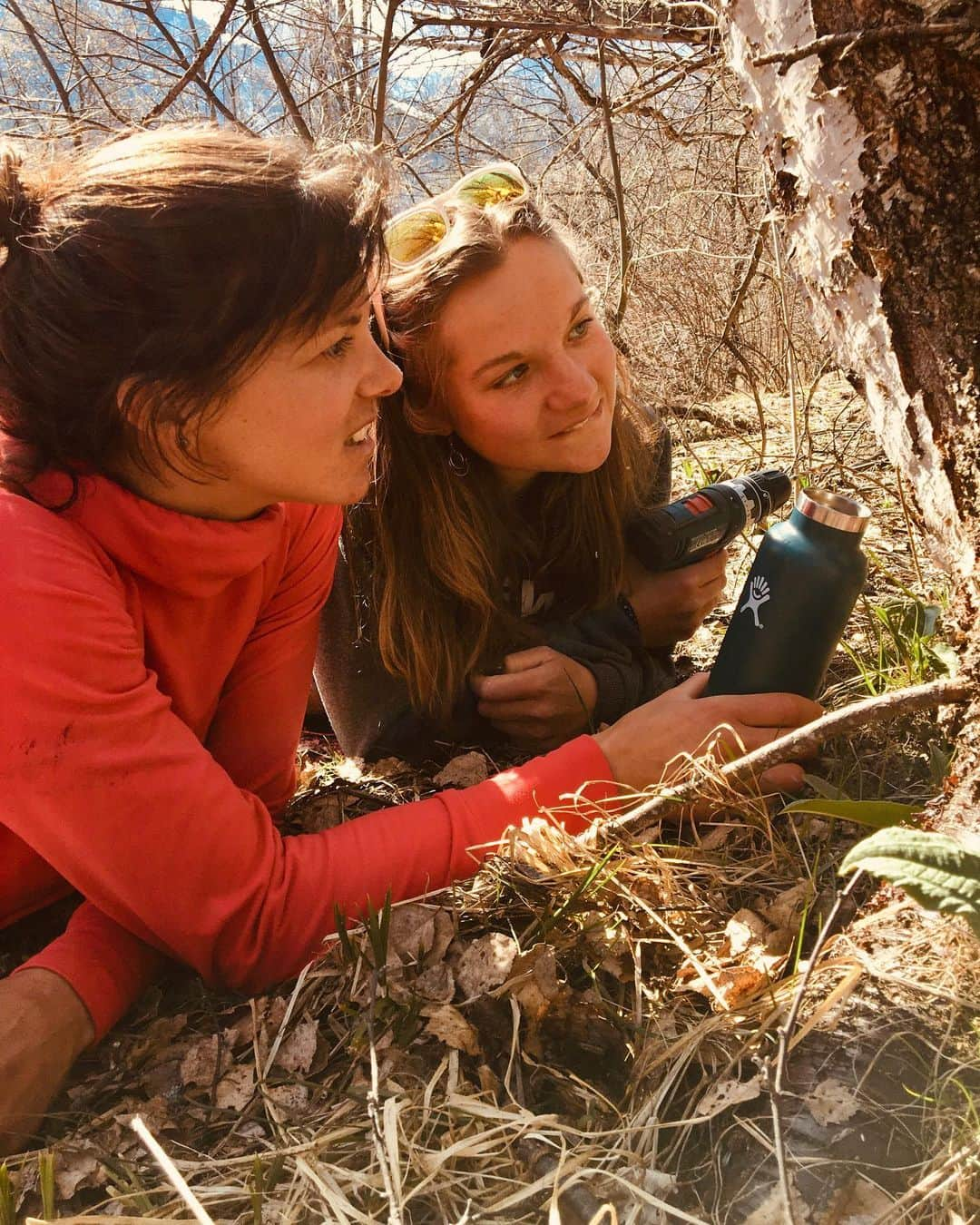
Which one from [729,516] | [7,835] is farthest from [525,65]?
[7,835]

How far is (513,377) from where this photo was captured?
2.14 m

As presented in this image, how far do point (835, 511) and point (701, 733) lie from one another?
435 mm

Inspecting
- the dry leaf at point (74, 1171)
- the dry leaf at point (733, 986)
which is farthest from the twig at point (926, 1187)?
the dry leaf at point (74, 1171)

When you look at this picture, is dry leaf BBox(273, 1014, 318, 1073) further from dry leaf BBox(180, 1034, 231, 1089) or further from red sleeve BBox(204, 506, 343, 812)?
red sleeve BBox(204, 506, 343, 812)

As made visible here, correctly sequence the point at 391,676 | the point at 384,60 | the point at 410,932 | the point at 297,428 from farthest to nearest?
the point at 384,60, the point at 391,676, the point at 297,428, the point at 410,932

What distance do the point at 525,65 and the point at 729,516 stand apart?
3.16 meters

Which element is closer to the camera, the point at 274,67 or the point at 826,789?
the point at 826,789

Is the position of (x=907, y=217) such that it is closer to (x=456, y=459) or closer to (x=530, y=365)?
(x=530, y=365)

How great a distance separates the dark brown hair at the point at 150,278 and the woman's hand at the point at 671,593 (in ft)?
3.87

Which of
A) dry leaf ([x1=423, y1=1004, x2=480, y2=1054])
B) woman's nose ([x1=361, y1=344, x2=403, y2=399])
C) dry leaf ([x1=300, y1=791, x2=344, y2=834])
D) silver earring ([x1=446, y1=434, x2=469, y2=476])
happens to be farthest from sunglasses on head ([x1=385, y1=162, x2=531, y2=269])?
dry leaf ([x1=423, y1=1004, x2=480, y2=1054])

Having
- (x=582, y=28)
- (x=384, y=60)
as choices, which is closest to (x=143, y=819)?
(x=384, y=60)

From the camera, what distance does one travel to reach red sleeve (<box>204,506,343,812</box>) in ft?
6.64

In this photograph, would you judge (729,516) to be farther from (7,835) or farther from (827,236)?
(7,835)

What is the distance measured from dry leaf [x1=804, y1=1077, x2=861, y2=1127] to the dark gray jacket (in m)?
1.25
